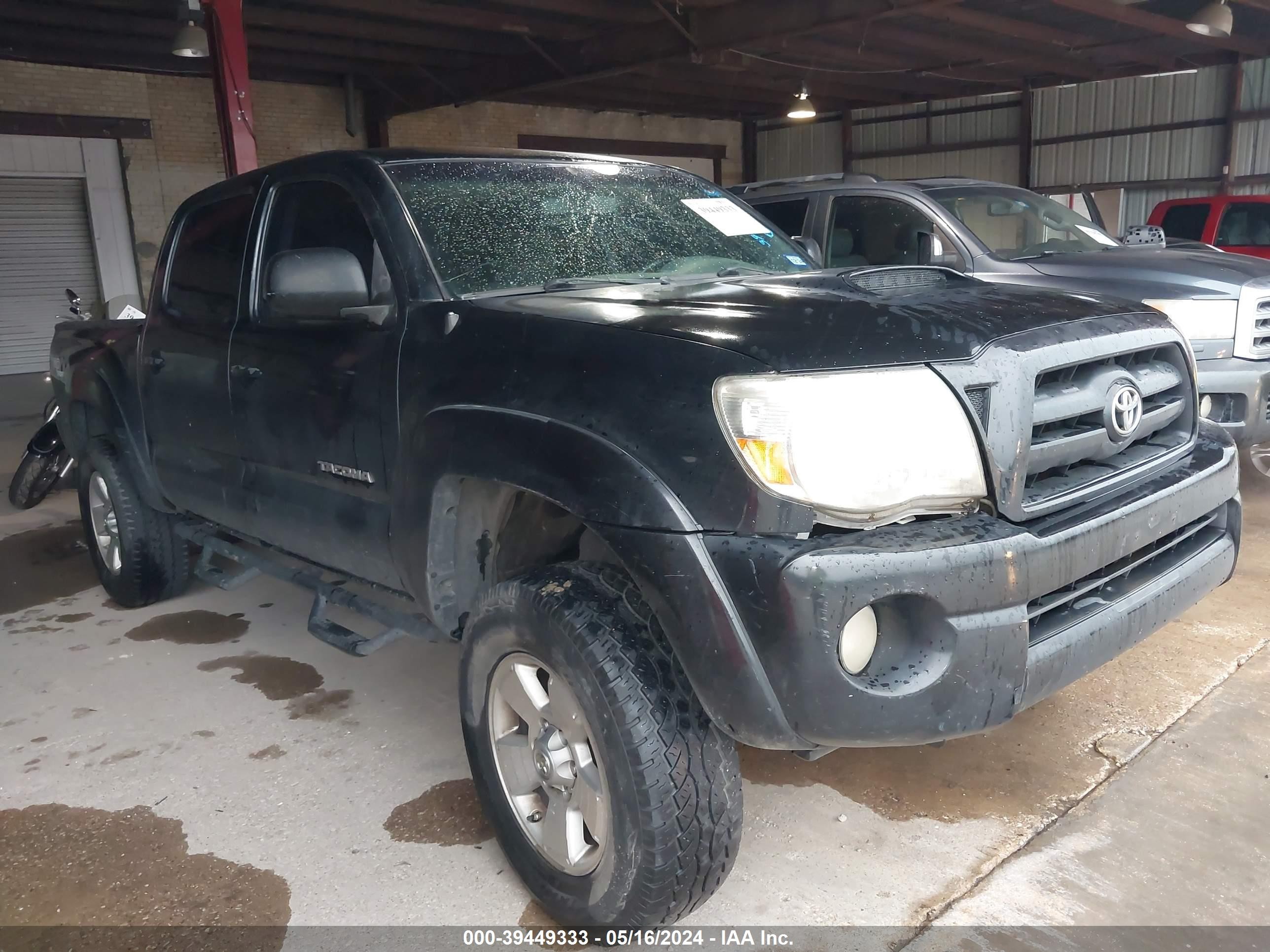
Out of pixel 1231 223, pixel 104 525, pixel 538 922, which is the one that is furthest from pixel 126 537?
pixel 1231 223

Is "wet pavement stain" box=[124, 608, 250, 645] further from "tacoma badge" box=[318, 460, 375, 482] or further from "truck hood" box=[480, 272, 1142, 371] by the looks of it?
"truck hood" box=[480, 272, 1142, 371]

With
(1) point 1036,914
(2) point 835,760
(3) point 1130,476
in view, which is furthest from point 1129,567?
(2) point 835,760

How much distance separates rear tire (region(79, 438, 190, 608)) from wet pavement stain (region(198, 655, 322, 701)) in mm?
680

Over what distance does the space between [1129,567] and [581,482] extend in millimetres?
1266

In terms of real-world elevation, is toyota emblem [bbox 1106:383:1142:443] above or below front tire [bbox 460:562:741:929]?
above

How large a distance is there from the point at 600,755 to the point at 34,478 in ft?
20.2

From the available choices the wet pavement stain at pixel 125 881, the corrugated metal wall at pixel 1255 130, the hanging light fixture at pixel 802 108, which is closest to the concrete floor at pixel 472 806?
the wet pavement stain at pixel 125 881

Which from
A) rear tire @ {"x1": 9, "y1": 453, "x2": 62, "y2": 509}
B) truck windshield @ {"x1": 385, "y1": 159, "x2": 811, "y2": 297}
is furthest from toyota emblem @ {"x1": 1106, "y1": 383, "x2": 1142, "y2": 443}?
rear tire @ {"x1": 9, "y1": 453, "x2": 62, "y2": 509}

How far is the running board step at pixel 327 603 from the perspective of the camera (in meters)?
2.88

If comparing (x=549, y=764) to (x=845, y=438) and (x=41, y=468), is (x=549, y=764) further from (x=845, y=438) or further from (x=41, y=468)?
(x=41, y=468)

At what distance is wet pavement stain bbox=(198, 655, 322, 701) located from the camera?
367 cm

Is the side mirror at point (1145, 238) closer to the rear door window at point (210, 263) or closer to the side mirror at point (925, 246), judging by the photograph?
the side mirror at point (925, 246)

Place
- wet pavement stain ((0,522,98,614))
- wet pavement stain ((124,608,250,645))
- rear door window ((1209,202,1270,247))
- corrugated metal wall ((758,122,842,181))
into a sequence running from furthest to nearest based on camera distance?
corrugated metal wall ((758,122,842,181)) → rear door window ((1209,202,1270,247)) → wet pavement stain ((0,522,98,614)) → wet pavement stain ((124,608,250,645))

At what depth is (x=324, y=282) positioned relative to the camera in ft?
8.53
